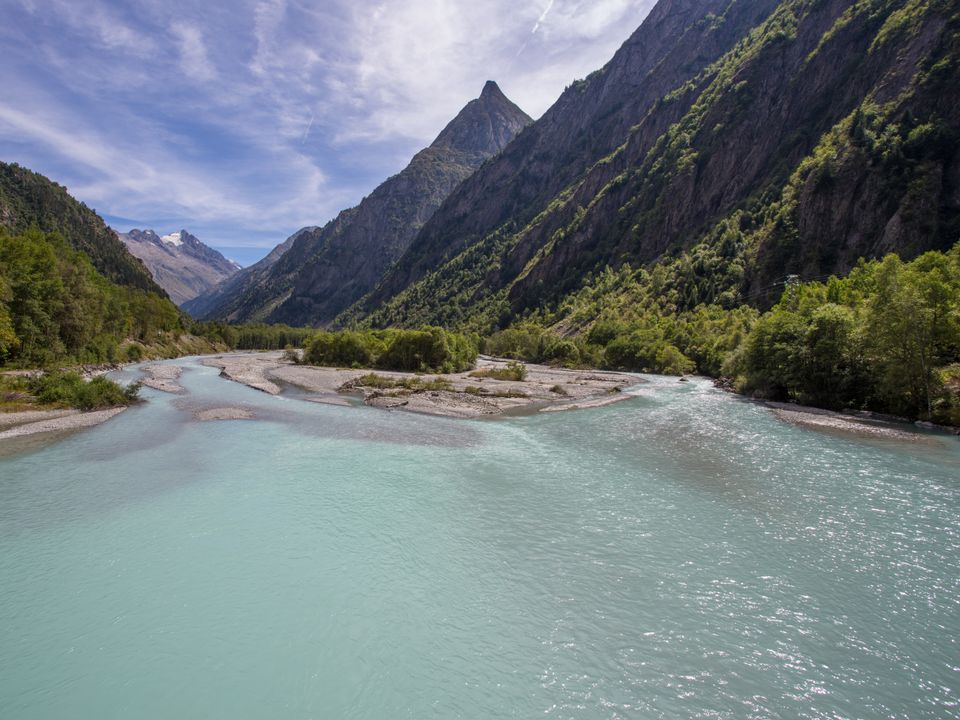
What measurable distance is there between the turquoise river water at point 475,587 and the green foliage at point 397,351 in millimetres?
64865

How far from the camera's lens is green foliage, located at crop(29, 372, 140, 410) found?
44.2m

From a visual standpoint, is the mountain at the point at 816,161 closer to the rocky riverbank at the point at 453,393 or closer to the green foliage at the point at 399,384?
the rocky riverbank at the point at 453,393

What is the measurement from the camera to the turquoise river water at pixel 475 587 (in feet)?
37.0

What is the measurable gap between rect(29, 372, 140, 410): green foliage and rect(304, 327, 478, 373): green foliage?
5176 centimetres

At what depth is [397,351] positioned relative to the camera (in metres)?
96.9

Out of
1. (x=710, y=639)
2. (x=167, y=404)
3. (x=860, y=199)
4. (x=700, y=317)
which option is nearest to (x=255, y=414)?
(x=167, y=404)

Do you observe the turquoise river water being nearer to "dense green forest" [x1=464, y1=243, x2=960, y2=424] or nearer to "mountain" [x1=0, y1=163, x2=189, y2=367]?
"dense green forest" [x1=464, y1=243, x2=960, y2=424]

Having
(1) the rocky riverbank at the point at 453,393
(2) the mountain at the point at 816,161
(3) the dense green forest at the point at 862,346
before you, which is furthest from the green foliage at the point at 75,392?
(2) the mountain at the point at 816,161

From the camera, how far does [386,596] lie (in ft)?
50.0

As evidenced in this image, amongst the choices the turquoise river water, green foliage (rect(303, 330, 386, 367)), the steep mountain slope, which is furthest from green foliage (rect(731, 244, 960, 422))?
the steep mountain slope

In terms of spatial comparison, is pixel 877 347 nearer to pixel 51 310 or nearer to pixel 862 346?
pixel 862 346

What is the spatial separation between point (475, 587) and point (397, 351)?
83271 mm

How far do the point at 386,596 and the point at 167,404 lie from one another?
152 feet

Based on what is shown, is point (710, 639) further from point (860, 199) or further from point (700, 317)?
point (860, 199)
